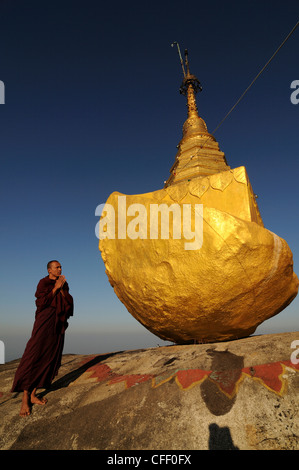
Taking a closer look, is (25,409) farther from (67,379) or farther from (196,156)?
(196,156)

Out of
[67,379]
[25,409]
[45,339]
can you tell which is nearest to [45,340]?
[45,339]

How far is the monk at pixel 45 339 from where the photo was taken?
335 cm

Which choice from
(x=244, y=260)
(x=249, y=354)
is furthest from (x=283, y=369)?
(x=244, y=260)

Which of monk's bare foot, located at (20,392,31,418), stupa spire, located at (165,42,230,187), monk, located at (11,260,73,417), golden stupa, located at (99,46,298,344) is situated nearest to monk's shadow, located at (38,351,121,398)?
monk, located at (11,260,73,417)

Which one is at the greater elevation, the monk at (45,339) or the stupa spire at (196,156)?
the stupa spire at (196,156)

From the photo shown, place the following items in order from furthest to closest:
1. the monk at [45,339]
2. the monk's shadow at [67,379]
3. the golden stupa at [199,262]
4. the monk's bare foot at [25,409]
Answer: the monk's shadow at [67,379] → the golden stupa at [199,262] → the monk at [45,339] → the monk's bare foot at [25,409]

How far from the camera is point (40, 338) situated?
3.60 metres

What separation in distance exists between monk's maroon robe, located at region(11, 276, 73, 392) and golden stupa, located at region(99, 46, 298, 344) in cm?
126

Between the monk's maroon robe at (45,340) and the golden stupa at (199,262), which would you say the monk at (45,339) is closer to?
the monk's maroon robe at (45,340)

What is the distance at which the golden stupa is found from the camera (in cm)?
370

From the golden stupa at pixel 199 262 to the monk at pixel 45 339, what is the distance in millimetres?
1217

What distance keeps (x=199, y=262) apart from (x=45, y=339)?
8.84 feet

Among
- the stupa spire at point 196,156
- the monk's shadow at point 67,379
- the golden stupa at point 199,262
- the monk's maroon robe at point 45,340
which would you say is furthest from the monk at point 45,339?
the stupa spire at point 196,156
